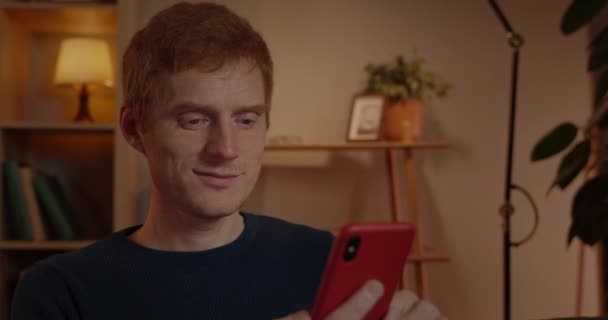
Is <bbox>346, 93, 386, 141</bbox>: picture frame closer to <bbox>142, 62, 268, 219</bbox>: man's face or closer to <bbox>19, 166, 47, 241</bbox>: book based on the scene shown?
<bbox>19, 166, 47, 241</bbox>: book

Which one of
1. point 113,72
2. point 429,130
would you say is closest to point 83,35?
Result: point 113,72

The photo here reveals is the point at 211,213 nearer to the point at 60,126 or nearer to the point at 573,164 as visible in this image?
the point at 573,164

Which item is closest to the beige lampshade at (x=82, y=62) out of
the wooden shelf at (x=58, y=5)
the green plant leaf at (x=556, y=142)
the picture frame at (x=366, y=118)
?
the wooden shelf at (x=58, y=5)

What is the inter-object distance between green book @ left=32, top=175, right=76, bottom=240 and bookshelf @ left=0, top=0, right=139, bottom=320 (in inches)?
1.5

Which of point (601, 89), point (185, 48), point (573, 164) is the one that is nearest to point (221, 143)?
point (185, 48)

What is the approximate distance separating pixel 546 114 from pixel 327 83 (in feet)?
3.24

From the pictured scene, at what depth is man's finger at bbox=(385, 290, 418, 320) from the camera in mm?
781

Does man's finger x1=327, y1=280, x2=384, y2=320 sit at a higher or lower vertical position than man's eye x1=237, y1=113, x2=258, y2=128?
lower

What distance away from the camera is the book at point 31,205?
2.59 m

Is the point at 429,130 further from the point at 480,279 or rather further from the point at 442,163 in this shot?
the point at 480,279

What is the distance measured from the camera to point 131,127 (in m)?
1.12

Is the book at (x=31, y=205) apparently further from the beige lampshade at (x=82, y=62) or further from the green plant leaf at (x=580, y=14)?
the green plant leaf at (x=580, y=14)

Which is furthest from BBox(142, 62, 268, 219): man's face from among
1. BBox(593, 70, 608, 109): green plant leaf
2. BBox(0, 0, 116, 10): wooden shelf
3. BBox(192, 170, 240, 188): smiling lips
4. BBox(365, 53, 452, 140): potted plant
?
BBox(365, 53, 452, 140): potted plant

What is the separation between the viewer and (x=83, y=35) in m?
2.94
